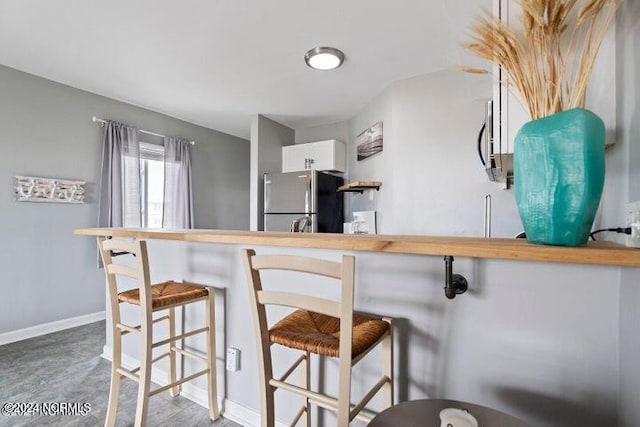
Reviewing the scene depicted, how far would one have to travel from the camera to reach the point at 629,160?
2.64 ft

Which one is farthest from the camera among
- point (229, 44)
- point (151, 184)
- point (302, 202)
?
point (151, 184)

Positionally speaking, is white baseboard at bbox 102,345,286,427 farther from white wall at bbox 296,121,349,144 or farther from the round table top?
white wall at bbox 296,121,349,144

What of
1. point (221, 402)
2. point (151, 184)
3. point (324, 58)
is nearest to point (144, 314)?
point (221, 402)

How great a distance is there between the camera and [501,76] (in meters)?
1.10

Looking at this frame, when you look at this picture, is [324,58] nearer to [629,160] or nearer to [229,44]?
[229,44]

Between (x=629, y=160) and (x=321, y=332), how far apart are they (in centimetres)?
104

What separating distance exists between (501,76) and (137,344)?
8.63 feet

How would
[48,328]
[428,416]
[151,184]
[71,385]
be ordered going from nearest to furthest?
[428,416] → [71,385] → [48,328] → [151,184]

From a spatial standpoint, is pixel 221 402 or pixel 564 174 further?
pixel 221 402

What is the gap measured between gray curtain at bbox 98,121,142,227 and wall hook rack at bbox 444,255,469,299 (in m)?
3.63

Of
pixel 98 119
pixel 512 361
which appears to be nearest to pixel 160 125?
pixel 98 119

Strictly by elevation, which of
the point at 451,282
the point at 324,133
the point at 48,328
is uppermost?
the point at 324,133

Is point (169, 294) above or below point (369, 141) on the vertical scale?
below

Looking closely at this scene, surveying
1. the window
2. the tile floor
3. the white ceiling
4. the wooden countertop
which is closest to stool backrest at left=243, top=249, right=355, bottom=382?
the wooden countertop
